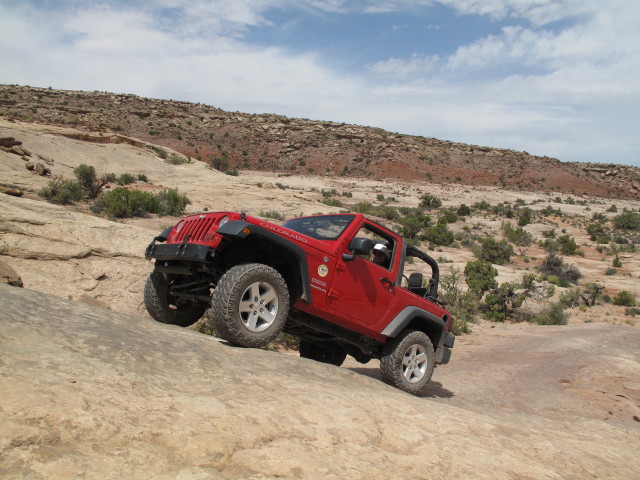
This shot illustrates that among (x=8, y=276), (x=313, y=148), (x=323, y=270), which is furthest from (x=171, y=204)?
(x=313, y=148)

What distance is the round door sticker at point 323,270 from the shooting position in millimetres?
5198

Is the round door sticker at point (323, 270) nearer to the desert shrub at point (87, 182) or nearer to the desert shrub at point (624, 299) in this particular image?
the desert shrub at point (624, 299)

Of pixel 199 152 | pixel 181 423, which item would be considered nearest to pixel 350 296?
pixel 181 423

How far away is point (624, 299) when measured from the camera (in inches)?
752

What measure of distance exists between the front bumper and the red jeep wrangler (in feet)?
0.04

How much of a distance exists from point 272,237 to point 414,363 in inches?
113

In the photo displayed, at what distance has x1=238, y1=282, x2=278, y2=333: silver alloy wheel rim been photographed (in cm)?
464

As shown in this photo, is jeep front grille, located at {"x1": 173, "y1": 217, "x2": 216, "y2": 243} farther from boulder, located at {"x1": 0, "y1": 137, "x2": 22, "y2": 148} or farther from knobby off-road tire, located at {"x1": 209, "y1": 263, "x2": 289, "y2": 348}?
boulder, located at {"x1": 0, "y1": 137, "x2": 22, "y2": 148}

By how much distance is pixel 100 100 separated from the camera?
6538 centimetres

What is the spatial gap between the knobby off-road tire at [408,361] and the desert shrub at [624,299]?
53.3 feet

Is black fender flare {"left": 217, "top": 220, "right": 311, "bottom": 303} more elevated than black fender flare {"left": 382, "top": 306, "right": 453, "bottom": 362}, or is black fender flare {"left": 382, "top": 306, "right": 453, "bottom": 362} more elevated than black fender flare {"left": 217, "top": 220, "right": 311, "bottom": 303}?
black fender flare {"left": 217, "top": 220, "right": 311, "bottom": 303}

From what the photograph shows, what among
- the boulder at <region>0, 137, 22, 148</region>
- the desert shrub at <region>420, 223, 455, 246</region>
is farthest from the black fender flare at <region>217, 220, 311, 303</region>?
the boulder at <region>0, 137, 22, 148</region>

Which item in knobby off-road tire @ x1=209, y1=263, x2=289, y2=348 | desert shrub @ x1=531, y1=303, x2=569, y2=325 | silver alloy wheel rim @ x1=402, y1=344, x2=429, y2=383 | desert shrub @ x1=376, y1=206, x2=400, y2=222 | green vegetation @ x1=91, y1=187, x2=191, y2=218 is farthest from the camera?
desert shrub @ x1=376, y1=206, x2=400, y2=222

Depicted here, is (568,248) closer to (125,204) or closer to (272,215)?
(272,215)
